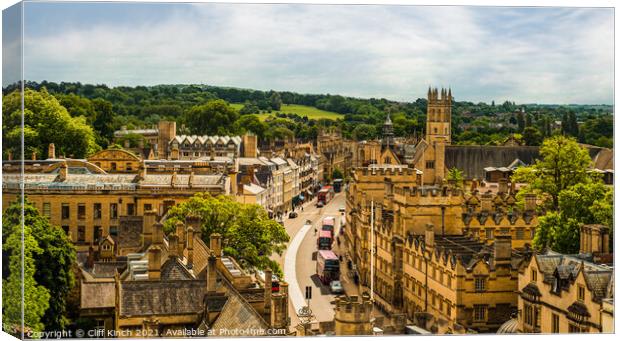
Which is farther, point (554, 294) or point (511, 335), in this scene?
point (554, 294)

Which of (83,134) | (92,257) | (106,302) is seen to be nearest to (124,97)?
(92,257)

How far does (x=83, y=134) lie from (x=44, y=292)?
39.7 meters

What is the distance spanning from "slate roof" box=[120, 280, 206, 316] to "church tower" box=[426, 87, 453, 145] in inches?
→ 807

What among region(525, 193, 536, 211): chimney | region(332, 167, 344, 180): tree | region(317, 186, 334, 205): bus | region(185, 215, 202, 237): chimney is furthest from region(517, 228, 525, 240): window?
region(332, 167, 344, 180): tree

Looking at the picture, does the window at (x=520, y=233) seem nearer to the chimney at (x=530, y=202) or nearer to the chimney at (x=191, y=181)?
the chimney at (x=530, y=202)

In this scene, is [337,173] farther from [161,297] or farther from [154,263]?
[161,297]

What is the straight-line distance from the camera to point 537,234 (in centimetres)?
4597

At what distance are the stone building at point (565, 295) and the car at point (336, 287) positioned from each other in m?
14.2

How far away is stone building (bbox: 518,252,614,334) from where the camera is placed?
99.0ft

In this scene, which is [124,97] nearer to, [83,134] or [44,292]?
[83,134]

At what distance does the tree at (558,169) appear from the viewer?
5306 centimetres

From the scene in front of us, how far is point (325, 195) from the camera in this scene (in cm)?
9450

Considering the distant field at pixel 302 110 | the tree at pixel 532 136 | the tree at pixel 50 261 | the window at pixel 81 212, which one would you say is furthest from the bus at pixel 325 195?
the tree at pixel 50 261

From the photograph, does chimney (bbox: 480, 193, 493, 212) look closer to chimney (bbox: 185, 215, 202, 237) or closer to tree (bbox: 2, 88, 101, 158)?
chimney (bbox: 185, 215, 202, 237)
